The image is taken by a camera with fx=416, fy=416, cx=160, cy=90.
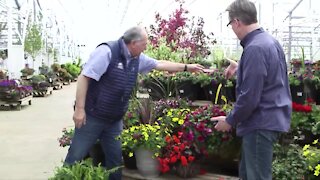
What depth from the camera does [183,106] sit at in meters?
4.11

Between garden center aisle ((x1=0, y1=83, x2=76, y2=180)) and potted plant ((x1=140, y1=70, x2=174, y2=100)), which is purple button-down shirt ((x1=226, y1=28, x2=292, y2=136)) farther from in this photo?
garden center aisle ((x1=0, y1=83, x2=76, y2=180))

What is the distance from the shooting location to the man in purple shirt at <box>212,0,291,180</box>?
2.12 metres

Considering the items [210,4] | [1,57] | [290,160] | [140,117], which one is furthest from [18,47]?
[290,160]

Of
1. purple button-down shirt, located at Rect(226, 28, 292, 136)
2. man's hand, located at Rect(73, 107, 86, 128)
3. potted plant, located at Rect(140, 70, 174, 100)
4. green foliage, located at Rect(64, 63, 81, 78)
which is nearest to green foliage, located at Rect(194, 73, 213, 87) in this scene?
potted plant, located at Rect(140, 70, 174, 100)

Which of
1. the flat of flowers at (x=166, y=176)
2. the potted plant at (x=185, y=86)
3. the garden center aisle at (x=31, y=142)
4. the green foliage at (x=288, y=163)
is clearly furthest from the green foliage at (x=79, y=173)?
the potted plant at (x=185, y=86)

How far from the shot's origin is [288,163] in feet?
9.63

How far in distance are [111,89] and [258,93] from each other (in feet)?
3.66

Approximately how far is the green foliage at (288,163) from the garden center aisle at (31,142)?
2742mm

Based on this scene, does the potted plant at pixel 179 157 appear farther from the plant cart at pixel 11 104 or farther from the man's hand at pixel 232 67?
the plant cart at pixel 11 104

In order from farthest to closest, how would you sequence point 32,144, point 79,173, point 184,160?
1. point 32,144
2. point 184,160
3. point 79,173

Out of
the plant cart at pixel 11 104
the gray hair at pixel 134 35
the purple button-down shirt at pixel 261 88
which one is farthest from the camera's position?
the plant cart at pixel 11 104

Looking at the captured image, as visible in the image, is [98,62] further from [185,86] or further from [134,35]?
[185,86]

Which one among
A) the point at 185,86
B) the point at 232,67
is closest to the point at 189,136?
the point at 232,67

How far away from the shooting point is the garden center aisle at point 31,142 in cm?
494
